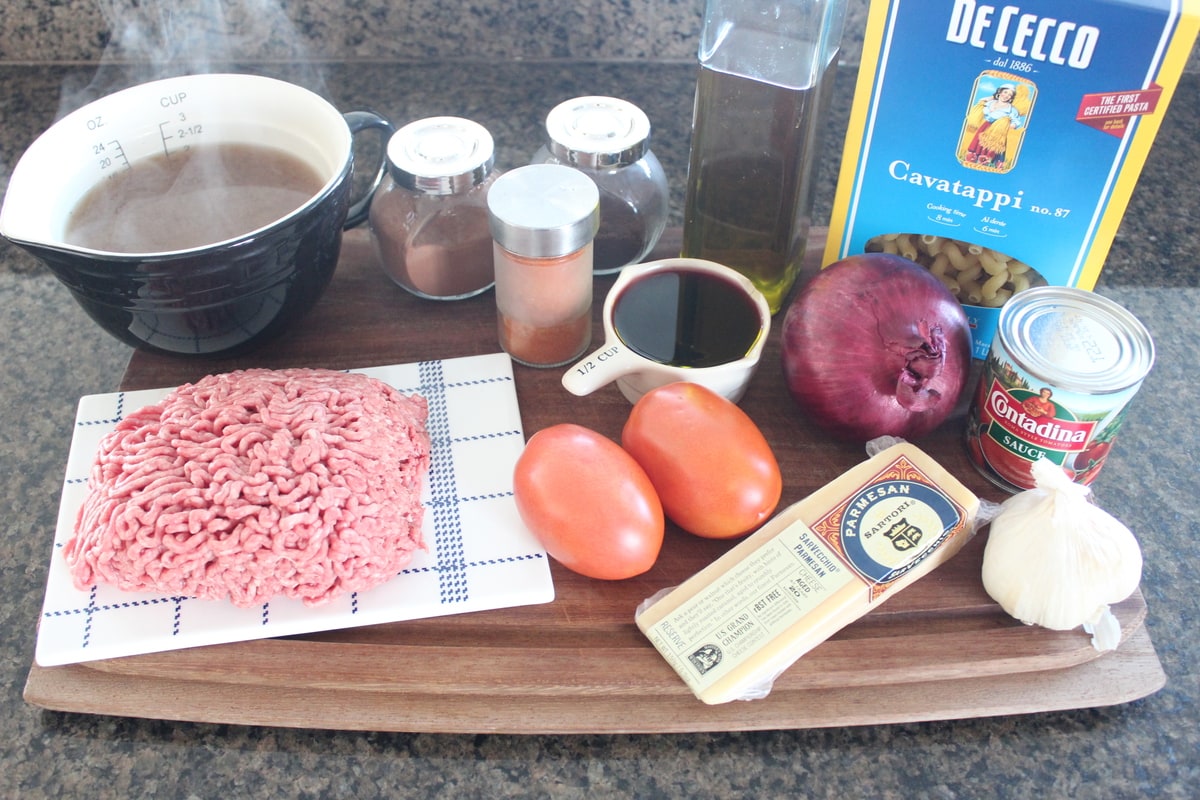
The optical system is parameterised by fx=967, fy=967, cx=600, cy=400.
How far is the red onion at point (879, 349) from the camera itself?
850 mm

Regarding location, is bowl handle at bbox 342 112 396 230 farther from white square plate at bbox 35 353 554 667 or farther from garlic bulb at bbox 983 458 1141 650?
garlic bulb at bbox 983 458 1141 650

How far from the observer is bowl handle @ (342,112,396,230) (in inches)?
38.5

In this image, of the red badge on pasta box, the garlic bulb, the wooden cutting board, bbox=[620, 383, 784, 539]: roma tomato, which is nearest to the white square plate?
the wooden cutting board

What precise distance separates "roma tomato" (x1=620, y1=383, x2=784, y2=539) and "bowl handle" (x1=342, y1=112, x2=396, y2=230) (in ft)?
1.31

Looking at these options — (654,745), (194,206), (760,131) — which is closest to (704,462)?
(654,745)

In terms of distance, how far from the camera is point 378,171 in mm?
1031

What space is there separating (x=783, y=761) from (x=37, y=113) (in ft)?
4.29

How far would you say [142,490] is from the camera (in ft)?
2.51

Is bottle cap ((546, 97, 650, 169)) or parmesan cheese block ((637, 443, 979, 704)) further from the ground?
bottle cap ((546, 97, 650, 169))

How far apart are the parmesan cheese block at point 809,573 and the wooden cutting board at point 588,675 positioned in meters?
0.02

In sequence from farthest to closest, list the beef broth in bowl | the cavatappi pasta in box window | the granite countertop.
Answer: the cavatappi pasta in box window, the beef broth in bowl, the granite countertop

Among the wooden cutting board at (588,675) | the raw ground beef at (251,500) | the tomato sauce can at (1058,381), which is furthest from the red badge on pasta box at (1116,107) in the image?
the raw ground beef at (251,500)

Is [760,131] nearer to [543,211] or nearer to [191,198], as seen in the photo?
[543,211]

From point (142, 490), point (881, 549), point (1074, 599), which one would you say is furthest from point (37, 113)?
point (1074, 599)
